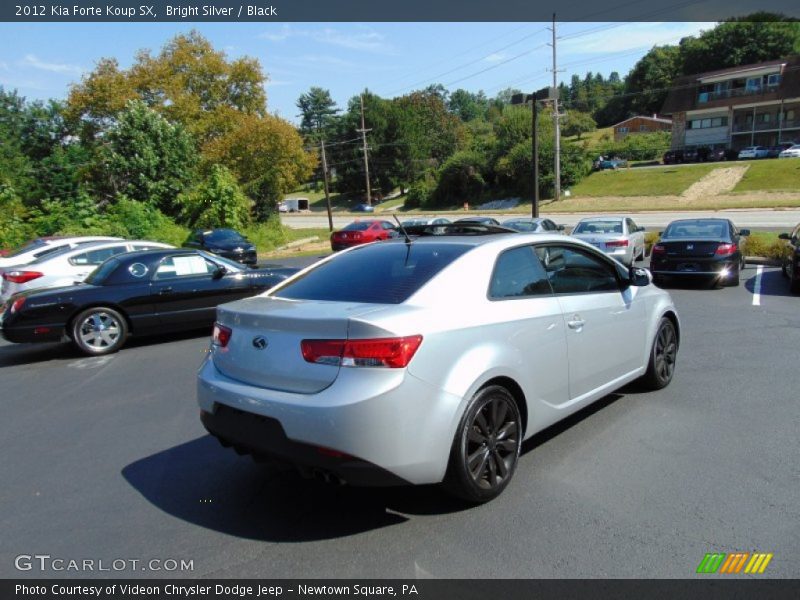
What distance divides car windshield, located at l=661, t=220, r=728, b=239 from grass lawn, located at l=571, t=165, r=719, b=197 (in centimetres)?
3546

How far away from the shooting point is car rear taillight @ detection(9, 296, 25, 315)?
797 cm

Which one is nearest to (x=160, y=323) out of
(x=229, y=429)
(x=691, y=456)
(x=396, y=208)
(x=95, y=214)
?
(x=229, y=429)

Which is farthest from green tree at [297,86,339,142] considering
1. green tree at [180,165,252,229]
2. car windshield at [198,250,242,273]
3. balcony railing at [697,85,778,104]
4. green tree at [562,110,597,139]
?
car windshield at [198,250,242,273]

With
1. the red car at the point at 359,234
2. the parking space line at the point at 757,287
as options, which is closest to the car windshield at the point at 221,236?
the red car at the point at 359,234

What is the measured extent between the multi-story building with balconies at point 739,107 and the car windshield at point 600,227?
6349cm

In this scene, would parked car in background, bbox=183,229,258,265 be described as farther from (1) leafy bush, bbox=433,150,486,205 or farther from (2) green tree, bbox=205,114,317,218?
(1) leafy bush, bbox=433,150,486,205

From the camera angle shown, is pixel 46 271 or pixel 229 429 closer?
pixel 229 429

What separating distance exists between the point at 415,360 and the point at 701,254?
36.7ft

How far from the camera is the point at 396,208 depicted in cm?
7544

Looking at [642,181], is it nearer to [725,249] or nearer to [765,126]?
[765,126]

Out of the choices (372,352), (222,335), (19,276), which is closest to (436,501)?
(372,352)
